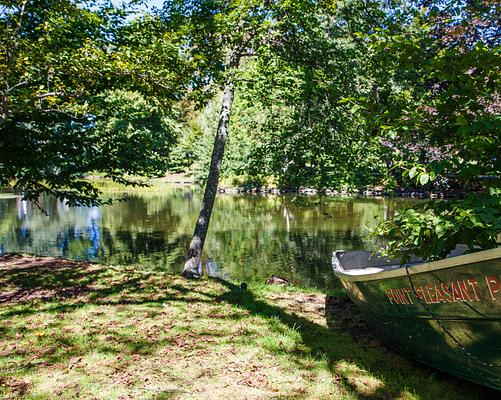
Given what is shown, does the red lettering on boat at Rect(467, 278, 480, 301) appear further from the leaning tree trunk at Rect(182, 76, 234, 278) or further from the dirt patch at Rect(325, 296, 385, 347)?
the leaning tree trunk at Rect(182, 76, 234, 278)

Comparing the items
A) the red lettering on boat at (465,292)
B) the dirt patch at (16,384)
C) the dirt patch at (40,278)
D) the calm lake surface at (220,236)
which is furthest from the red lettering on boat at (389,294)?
the calm lake surface at (220,236)

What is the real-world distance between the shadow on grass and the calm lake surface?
173 inches

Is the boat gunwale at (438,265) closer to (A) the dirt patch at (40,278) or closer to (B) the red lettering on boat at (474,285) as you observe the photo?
(B) the red lettering on boat at (474,285)

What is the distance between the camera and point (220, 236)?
17.9 m

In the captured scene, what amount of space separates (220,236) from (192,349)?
1348 centimetres

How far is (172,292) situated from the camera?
677cm

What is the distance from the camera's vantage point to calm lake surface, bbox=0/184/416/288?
1263 cm

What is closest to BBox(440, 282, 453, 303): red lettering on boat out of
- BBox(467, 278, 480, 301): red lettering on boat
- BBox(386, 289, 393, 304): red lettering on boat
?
BBox(467, 278, 480, 301): red lettering on boat

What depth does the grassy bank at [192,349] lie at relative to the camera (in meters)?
3.65

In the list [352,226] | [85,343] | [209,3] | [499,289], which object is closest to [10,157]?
[85,343]

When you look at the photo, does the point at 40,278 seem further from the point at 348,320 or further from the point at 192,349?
the point at 348,320

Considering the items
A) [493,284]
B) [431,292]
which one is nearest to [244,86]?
[431,292]

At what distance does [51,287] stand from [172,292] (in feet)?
7.25

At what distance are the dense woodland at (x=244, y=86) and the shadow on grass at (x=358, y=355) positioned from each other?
1.38 m
